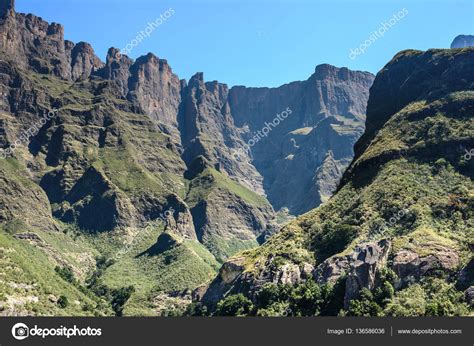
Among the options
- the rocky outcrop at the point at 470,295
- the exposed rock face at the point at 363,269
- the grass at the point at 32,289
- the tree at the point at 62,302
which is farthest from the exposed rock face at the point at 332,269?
the tree at the point at 62,302

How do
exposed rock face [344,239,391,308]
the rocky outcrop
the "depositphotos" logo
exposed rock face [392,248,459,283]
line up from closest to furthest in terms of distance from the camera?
the "depositphotos" logo → the rocky outcrop → exposed rock face [344,239,391,308] → exposed rock face [392,248,459,283]

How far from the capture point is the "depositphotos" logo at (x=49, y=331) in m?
41.3

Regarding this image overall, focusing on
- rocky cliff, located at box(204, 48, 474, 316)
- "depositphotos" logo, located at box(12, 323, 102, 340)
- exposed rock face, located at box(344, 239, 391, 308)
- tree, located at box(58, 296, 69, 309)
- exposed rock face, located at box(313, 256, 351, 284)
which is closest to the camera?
"depositphotos" logo, located at box(12, 323, 102, 340)

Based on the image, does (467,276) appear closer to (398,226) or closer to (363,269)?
(363,269)

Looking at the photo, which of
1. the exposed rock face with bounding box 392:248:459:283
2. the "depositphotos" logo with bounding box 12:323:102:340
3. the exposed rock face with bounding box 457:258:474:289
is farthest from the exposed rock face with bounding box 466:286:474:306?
the "depositphotos" logo with bounding box 12:323:102:340

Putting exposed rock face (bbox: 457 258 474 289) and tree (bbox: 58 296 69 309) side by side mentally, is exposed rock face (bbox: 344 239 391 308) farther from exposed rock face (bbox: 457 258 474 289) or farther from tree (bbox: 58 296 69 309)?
tree (bbox: 58 296 69 309)

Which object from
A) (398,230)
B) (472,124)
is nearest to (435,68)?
(472,124)

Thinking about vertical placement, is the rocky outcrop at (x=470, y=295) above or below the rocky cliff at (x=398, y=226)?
below

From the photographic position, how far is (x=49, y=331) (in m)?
41.8

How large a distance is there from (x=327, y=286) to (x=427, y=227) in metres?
25.1

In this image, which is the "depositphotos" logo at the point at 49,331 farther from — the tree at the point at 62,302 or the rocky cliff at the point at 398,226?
the tree at the point at 62,302

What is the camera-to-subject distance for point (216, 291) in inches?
5507

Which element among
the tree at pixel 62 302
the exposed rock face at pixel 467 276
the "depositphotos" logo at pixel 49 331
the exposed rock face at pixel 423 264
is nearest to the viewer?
the "depositphotos" logo at pixel 49 331

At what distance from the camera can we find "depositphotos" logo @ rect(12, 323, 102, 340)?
41.3 m
